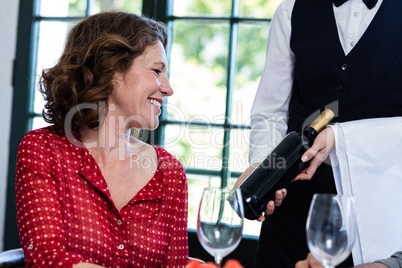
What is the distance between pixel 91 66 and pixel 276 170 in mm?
721

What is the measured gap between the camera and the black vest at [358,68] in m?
1.56

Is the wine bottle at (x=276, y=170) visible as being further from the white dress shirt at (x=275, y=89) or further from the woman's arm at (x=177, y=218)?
the woman's arm at (x=177, y=218)

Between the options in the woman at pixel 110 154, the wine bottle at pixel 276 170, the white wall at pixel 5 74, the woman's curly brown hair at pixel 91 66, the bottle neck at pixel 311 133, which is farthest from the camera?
the white wall at pixel 5 74

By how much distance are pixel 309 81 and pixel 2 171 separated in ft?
6.12

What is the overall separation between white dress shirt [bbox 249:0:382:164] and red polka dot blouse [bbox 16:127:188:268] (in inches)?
12.2

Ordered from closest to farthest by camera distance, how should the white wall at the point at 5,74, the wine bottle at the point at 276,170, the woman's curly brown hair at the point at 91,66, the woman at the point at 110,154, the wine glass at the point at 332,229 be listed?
the wine glass at the point at 332,229 < the wine bottle at the point at 276,170 < the woman at the point at 110,154 < the woman's curly brown hair at the point at 91,66 < the white wall at the point at 5,74

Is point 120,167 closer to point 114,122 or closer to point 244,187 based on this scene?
point 114,122

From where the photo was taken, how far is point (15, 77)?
283 centimetres

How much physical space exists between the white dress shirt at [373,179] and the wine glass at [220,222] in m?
0.56

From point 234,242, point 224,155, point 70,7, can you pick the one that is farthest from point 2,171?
point 234,242

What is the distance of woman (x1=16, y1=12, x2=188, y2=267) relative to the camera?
155 cm

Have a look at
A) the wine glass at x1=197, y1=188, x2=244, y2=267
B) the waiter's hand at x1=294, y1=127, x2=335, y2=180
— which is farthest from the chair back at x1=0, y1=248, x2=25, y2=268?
the waiter's hand at x1=294, y1=127, x2=335, y2=180

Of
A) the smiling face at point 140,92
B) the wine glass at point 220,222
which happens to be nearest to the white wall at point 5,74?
the smiling face at point 140,92

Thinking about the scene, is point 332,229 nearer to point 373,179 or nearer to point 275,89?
point 373,179
